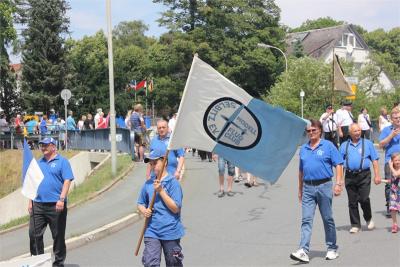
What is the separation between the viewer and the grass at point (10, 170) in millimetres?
21750

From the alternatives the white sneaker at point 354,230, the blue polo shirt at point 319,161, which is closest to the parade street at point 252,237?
the white sneaker at point 354,230

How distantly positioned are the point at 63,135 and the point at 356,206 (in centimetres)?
2029

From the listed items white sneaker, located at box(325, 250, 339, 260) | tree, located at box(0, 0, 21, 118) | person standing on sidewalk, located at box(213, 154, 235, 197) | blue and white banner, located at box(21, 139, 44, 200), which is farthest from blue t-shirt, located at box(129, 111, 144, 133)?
tree, located at box(0, 0, 21, 118)

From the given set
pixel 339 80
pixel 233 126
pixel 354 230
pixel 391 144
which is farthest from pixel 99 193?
pixel 339 80

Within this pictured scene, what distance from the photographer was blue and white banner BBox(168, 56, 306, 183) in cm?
631

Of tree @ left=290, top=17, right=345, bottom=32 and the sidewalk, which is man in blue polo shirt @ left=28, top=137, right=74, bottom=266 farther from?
tree @ left=290, top=17, right=345, bottom=32

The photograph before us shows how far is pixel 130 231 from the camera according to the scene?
1086cm

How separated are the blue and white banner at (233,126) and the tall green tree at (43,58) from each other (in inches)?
1863

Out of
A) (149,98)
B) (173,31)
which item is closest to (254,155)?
(173,31)

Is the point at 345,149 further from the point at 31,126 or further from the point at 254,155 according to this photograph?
the point at 31,126

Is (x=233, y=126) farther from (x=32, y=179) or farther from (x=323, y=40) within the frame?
(x=323, y=40)

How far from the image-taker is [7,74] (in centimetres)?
5234

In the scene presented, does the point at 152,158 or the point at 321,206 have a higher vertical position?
the point at 152,158

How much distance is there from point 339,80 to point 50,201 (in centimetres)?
1373
